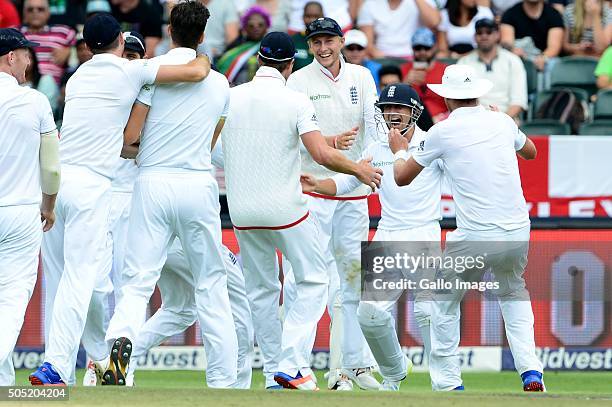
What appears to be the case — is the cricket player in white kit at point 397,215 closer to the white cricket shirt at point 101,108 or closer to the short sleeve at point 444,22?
the white cricket shirt at point 101,108

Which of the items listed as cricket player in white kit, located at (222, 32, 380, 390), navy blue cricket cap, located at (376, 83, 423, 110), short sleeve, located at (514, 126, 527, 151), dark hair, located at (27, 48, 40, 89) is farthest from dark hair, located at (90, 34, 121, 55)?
dark hair, located at (27, 48, 40, 89)

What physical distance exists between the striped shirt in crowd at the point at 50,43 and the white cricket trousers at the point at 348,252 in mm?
5466

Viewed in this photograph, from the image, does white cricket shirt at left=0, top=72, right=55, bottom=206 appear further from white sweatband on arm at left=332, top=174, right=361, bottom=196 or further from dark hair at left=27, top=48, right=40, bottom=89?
dark hair at left=27, top=48, right=40, bottom=89

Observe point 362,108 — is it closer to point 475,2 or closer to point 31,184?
point 31,184

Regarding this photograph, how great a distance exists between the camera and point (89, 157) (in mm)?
8688

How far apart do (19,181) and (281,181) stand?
1710 millimetres

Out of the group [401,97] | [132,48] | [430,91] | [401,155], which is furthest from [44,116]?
[430,91]

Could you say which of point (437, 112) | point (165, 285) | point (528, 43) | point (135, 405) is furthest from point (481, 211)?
point (528, 43)

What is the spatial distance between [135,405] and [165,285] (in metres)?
2.17

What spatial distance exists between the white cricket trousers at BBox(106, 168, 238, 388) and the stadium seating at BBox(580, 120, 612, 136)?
548cm

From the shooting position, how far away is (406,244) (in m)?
9.96

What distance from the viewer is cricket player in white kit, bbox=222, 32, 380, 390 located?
8.84 m

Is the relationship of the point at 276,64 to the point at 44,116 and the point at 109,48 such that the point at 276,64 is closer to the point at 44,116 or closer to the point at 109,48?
the point at 109,48

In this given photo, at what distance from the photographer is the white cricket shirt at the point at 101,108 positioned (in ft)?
28.0
